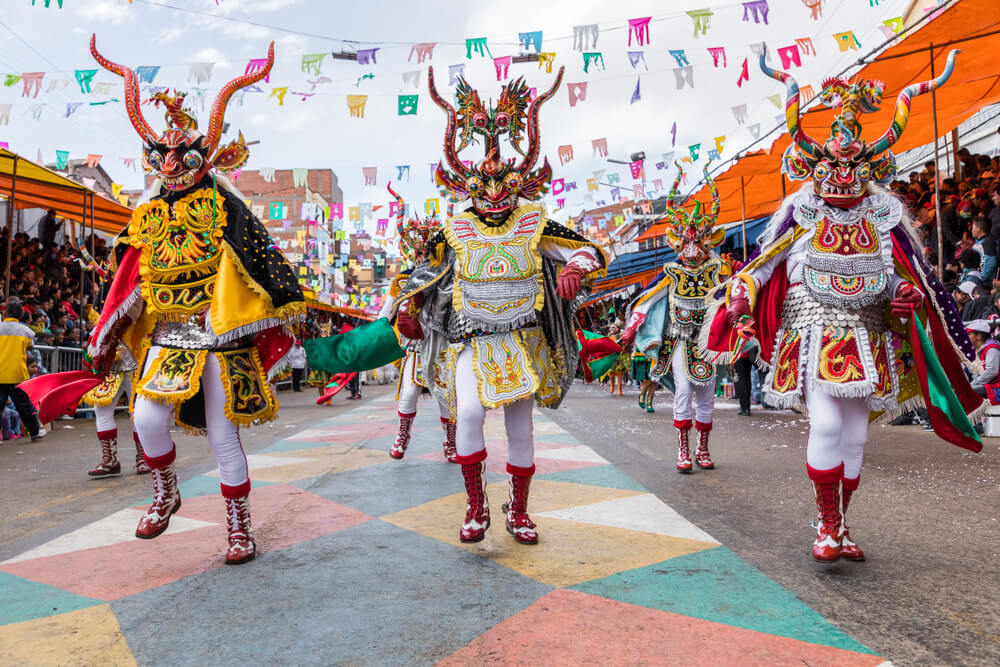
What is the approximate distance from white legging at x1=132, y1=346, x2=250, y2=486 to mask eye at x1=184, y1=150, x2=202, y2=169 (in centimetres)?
95

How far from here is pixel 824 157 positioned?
359 cm

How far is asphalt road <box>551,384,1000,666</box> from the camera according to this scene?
7.97 ft

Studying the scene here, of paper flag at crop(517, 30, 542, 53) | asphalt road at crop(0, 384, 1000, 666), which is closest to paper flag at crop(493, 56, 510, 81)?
paper flag at crop(517, 30, 542, 53)

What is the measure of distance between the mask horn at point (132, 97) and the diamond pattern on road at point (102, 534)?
2114 millimetres

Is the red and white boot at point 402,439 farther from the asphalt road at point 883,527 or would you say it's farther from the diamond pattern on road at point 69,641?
the diamond pattern on road at point 69,641

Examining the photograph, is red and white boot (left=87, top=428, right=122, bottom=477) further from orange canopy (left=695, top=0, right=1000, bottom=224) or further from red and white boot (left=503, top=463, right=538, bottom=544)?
orange canopy (left=695, top=0, right=1000, bottom=224)

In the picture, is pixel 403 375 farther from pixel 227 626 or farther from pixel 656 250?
pixel 656 250

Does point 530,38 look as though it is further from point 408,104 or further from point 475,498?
point 475,498

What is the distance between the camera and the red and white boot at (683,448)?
19.1 ft

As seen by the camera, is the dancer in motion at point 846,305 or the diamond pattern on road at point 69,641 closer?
the diamond pattern on road at point 69,641

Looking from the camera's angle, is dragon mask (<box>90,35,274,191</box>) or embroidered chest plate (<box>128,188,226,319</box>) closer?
embroidered chest plate (<box>128,188,226,319</box>)

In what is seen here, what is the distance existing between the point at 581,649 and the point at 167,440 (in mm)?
2345

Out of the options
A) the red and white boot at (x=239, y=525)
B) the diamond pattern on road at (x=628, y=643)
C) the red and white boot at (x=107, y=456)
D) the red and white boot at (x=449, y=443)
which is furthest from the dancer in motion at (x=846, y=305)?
the red and white boot at (x=107, y=456)

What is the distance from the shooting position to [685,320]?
20.8 ft
